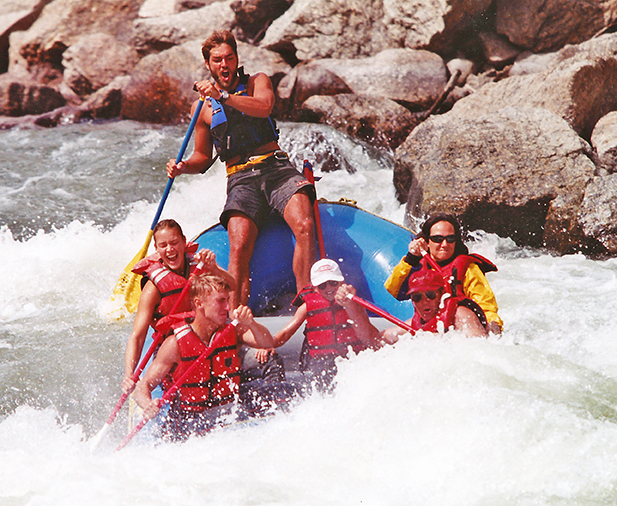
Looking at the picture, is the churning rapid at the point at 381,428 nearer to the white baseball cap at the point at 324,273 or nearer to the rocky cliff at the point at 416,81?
the white baseball cap at the point at 324,273

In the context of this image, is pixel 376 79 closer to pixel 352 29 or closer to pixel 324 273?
pixel 352 29

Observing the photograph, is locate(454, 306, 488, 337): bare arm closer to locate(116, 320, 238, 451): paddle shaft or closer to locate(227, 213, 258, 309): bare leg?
A: locate(116, 320, 238, 451): paddle shaft

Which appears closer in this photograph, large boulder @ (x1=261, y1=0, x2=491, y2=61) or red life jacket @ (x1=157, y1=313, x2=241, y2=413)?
red life jacket @ (x1=157, y1=313, x2=241, y2=413)

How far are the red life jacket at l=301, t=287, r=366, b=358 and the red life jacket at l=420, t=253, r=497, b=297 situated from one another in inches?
18.8

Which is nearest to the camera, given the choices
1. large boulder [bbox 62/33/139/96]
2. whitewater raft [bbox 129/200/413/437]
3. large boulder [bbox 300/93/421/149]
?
whitewater raft [bbox 129/200/413/437]

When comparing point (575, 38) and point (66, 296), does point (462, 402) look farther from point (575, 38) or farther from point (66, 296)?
point (575, 38)

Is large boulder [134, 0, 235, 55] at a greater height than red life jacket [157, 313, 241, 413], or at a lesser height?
greater

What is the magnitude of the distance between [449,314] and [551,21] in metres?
7.62

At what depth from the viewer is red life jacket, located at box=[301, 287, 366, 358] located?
10.2 feet

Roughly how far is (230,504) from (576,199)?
3.99 metres

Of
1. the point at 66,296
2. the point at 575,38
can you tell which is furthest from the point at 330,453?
the point at 575,38

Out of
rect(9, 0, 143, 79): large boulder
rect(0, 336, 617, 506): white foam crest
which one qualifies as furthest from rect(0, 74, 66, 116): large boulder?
rect(0, 336, 617, 506): white foam crest

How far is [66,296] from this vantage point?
5156mm

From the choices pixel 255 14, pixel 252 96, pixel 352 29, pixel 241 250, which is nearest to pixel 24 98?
pixel 255 14
